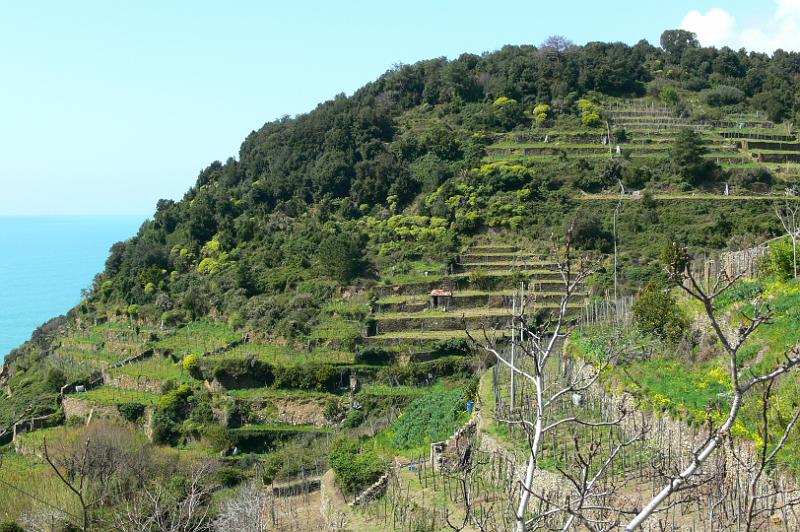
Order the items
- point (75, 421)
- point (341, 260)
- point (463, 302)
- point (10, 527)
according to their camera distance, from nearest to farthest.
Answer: point (10, 527)
point (75, 421)
point (463, 302)
point (341, 260)

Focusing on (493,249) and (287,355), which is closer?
(287,355)

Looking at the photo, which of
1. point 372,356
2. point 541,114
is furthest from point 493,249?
point 541,114

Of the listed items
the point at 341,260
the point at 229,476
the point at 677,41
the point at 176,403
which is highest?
the point at 677,41

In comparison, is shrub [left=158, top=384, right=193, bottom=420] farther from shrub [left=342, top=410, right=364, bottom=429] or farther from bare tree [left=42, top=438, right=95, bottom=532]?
shrub [left=342, top=410, right=364, bottom=429]

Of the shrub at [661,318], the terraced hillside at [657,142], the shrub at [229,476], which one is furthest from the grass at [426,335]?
the terraced hillside at [657,142]

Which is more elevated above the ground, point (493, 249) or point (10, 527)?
point (493, 249)

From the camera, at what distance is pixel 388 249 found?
4134 centimetres

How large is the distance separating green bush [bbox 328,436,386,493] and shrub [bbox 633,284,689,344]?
285 inches

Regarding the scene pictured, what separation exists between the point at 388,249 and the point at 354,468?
74.8ft

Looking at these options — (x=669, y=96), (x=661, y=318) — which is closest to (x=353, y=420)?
(x=661, y=318)

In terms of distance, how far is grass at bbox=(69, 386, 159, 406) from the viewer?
3141cm

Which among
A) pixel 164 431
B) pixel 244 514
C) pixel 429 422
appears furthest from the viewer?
pixel 164 431

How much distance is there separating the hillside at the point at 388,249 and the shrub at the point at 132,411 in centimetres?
9

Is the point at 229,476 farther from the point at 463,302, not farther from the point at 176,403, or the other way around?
the point at 463,302
